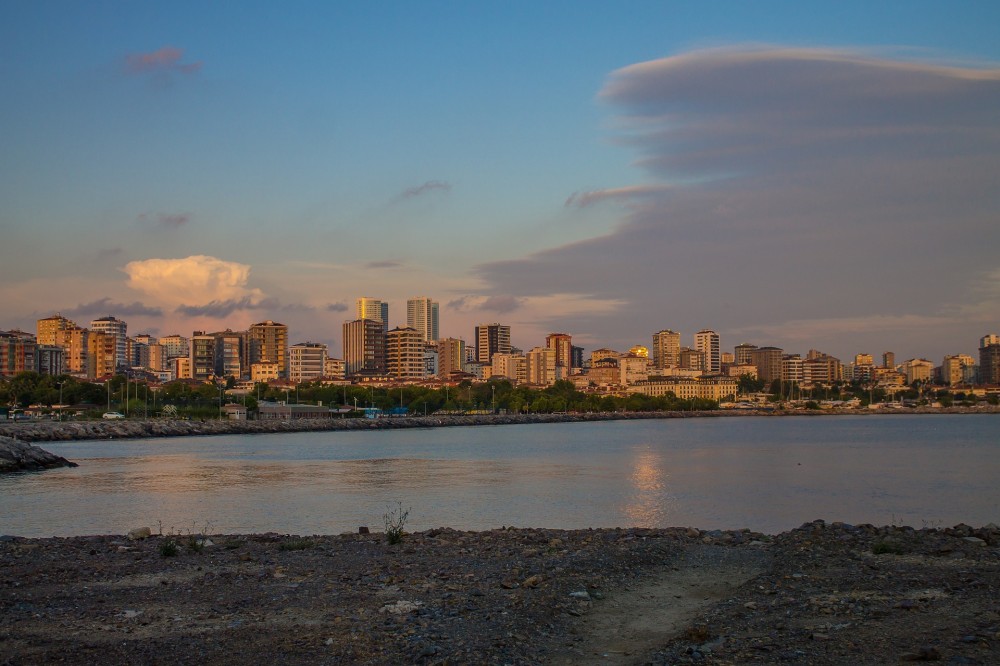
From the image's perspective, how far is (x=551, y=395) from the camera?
191m

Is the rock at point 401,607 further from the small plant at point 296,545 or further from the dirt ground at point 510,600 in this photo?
the small plant at point 296,545

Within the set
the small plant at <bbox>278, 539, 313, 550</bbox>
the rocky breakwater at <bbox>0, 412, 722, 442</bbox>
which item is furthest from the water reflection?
the rocky breakwater at <bbox>0, 412, 722, 442</bbox>

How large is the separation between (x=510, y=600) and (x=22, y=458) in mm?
41582

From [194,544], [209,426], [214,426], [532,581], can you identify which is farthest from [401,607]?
[214,426]

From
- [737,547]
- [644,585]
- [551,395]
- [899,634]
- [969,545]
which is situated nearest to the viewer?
[899,634]

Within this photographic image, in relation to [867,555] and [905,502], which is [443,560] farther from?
[905,502]

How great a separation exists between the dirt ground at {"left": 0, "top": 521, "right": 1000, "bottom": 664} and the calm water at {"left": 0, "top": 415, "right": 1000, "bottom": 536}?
7.70m

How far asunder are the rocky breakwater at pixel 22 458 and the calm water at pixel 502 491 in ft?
6.18

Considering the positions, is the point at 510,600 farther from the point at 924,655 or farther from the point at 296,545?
the point at 296,545

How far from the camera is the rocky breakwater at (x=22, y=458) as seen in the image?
44.3m

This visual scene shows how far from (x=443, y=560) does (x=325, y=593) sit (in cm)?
295

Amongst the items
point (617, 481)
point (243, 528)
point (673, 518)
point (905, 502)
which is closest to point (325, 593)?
point (243, 528)

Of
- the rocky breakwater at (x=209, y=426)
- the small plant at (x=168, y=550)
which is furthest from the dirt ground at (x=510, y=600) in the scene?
the rocky breakwater at (x=209, y=426)

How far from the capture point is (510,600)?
10.7 meters
